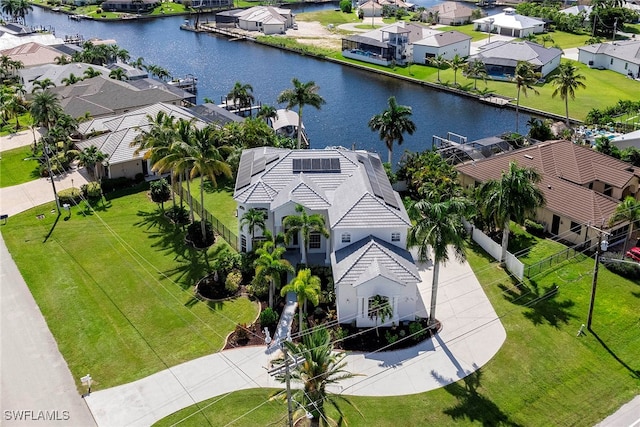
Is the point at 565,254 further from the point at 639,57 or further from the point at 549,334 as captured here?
the point at 639,57

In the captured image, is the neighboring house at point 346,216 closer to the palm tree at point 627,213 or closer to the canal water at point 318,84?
the palm tree at point 627,213

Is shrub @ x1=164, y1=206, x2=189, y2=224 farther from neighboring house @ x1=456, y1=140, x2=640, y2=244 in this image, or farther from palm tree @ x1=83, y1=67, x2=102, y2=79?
palm tree @ x1=83, y1=67, x2=102, y2=79

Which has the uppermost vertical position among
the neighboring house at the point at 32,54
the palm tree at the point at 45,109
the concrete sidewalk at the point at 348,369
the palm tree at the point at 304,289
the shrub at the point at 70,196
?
the neighboring house at the point at 32,54

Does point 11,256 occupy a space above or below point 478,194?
below

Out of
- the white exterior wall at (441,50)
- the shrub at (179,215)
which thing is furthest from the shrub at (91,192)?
the white exterior wall at (441,50)

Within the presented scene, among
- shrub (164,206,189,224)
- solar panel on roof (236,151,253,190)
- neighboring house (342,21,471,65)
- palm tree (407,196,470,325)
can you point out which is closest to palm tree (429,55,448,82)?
neighboring house (342,21,471,65)

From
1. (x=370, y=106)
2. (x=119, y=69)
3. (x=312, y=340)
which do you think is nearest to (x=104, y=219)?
(x=312, y=340)
